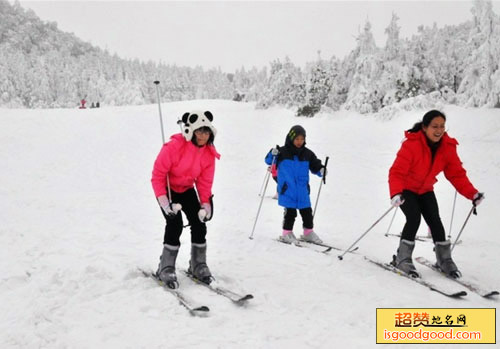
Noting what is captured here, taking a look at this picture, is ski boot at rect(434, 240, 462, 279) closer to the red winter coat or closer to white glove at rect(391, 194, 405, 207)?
the red winter coat

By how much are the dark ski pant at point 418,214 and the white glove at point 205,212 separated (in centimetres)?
261

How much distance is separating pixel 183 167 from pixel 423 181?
313cm

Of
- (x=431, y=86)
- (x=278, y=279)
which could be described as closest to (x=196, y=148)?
(x=278, y=279)

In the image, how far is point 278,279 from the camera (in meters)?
5.05

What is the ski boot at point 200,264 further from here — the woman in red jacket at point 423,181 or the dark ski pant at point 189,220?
the woman in red jacket at point 423,181

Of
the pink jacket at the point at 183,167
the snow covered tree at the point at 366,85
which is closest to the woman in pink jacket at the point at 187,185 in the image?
the pink jacket at the point at 183,167

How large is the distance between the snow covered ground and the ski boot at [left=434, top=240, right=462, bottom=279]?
170 mm

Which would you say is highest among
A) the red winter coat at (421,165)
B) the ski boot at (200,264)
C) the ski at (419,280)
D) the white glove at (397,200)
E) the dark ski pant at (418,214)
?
the red winter coat at (421,165)

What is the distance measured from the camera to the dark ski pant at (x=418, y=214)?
16.8 feet

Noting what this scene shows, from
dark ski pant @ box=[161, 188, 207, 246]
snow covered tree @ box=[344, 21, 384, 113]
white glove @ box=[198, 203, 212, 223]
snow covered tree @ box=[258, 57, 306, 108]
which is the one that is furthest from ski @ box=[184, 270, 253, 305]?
snow covered tree @ box=[258, 57, 306, 108]

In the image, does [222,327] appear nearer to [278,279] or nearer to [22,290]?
[278,279]

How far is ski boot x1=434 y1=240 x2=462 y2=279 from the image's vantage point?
5.04 metres

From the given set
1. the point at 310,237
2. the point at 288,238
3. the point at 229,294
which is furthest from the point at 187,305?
the point at 310,237

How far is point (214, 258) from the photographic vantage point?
19.8 feet
